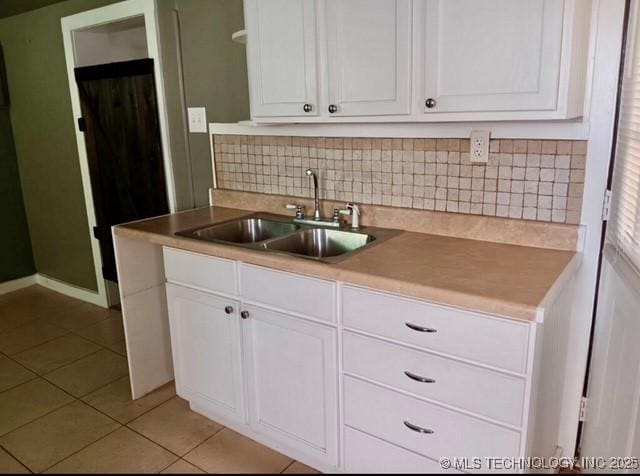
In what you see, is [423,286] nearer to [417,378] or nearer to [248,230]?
[417,378]

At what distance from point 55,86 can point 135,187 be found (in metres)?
1.00

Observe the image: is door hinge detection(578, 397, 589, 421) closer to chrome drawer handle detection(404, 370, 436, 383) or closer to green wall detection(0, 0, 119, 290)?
chrome drawer handle detection(404, 370, 436, 383)

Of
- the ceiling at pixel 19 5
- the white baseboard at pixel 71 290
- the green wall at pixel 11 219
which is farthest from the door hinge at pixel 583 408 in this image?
the green wall at pixel 11 219

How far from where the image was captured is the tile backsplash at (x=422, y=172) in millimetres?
1777

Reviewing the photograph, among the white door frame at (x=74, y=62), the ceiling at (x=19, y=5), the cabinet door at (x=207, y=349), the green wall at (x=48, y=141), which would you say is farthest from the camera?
the green wall at (x=48, y=141)

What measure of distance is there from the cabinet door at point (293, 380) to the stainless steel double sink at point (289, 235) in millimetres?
289

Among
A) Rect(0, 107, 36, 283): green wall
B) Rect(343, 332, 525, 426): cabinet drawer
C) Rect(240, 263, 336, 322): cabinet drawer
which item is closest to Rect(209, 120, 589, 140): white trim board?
Rect(240, 263, 336, 322): cabinet drawer

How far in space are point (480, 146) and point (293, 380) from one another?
1.12 metres

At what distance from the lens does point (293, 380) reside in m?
1.88

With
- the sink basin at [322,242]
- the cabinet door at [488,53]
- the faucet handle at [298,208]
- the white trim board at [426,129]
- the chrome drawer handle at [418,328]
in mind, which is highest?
the cabinet door at [488,53]

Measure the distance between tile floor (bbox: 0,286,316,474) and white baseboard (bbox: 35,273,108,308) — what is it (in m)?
0.29

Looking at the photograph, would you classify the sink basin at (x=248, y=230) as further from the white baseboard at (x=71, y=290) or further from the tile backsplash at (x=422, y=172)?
the white baseboard at (x=71, y=290)

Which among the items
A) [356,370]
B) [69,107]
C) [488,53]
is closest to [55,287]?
[69,107]

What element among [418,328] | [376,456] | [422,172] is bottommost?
[376,456]
